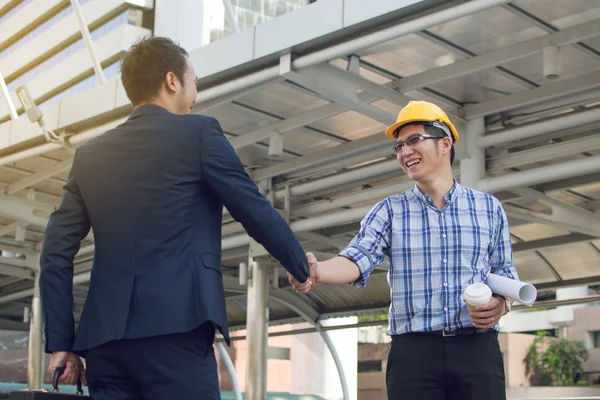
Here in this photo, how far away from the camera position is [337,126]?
1309 centimetres

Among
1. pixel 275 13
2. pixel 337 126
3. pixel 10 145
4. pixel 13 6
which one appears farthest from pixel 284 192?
pixel 13 6

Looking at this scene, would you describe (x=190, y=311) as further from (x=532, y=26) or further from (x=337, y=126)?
(x=337, y=126)

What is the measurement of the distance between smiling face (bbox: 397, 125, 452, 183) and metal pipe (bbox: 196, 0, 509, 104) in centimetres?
471

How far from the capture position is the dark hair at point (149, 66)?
336cm

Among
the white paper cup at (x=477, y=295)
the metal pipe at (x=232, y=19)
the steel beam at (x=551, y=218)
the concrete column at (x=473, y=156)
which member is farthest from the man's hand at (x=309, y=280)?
the steel beam at (x=551, y=218)

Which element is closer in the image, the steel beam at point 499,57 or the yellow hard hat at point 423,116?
the yellow hard hat at point 423,116

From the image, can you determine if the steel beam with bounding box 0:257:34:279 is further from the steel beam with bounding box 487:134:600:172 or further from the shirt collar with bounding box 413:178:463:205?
the shirt collar with bounding box 413:178:463:205

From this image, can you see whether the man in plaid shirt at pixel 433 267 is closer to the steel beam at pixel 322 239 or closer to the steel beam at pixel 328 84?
the steel beam at pixel 328 84

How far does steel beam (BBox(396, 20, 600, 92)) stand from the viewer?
370 inches

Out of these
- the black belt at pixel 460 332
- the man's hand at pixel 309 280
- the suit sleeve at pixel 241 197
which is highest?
the suit sleeve at pixel 241 197

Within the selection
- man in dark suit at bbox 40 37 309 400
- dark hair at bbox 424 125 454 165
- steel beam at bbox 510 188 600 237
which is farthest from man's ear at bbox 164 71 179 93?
steel beam at bbox 510 188 600 237

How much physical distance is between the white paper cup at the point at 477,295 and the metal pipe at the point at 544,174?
8.30m

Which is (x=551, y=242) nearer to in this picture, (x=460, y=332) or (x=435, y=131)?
(x=435, y=131)

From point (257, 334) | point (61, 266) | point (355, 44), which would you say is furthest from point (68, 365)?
point (257, 334)
